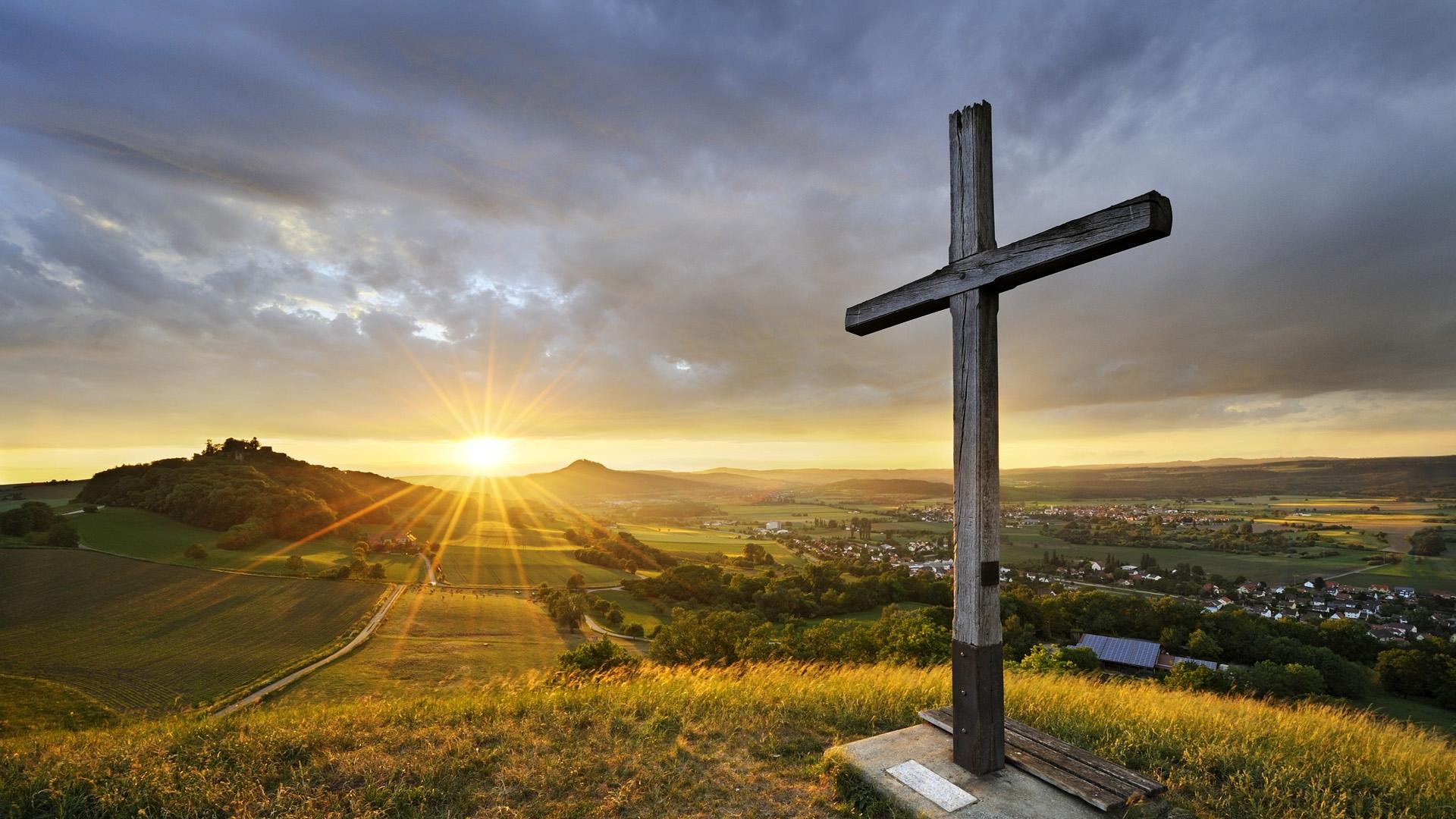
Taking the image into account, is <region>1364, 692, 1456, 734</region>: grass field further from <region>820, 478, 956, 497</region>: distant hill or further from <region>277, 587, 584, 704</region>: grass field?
<region>820, 478, 956, 497</region>: distant hill

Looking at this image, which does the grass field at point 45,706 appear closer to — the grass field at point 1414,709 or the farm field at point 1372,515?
the grass field at point 1414,709

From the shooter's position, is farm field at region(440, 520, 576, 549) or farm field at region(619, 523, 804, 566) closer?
farm field at region(619, 523, 804, 566)

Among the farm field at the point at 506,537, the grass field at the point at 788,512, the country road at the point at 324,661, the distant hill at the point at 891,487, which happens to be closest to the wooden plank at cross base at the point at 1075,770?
the country road at the point at 324,661

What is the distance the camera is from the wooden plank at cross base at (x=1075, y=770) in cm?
365

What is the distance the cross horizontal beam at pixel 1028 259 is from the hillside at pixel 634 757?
390cm

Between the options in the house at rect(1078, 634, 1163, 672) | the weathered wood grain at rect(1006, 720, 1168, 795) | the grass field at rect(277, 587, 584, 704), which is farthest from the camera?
the house at rect(1078, 634, 1163, 672)

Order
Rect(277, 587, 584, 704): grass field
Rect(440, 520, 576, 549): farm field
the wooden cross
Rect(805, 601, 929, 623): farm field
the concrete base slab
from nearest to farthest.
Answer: the concrete base slab
the wooden cross
Rect(277, 587, 584, 704): grass field
Rect(805, 601, 929, 623): farm field
Rect(440, 520, 576, 549): farm field

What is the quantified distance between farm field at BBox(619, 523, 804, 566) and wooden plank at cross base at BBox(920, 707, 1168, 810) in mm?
61367

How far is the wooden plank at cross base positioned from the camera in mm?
3654

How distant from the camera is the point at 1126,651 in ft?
97.2

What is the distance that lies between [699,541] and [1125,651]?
62.5 m

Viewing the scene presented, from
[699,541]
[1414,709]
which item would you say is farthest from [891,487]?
[1414,709]

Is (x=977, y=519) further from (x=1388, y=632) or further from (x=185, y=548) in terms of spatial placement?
(x=185, y=548)

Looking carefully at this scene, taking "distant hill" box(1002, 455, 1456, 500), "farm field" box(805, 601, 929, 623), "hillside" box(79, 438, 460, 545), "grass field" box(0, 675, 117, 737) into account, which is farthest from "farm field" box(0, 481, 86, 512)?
"distant hill" box(1002, 455, 1456, 500)
